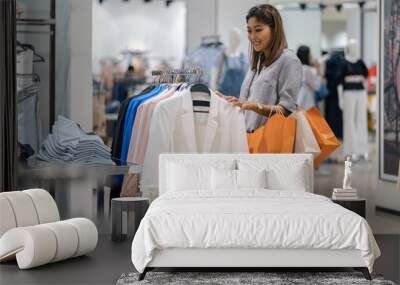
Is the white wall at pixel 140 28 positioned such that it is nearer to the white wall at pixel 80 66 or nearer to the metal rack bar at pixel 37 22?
the white wall at pixel 80 66

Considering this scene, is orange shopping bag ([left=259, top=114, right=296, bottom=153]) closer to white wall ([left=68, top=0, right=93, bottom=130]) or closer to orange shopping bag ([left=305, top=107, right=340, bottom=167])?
orange shopping bag ([left=305, top=107, right=340, bottom=167])

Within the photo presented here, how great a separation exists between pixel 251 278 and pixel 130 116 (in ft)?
8.63

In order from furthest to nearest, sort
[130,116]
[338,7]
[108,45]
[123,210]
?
[338,7] < [108,45] < [130,116] < [123,210]

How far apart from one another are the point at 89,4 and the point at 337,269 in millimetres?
3774

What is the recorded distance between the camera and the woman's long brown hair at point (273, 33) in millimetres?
7969

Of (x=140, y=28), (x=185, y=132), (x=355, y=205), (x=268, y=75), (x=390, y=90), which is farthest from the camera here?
(x=140, y=28)

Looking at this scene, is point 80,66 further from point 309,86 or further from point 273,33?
point 309,86

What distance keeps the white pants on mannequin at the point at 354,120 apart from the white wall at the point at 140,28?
3.85m

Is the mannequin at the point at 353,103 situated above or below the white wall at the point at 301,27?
below

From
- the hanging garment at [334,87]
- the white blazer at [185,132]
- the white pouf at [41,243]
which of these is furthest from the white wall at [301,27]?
the white pouf at [41,243]

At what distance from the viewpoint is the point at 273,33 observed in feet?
26.2

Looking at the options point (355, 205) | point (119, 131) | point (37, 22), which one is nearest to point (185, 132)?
point (119, 131)

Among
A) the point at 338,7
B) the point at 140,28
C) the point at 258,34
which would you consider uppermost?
the point at 338,7

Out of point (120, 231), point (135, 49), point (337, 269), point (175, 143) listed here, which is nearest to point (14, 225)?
point (120, 231)
